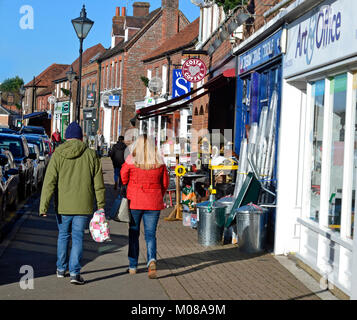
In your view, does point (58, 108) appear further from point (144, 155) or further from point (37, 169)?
point (144, 155)

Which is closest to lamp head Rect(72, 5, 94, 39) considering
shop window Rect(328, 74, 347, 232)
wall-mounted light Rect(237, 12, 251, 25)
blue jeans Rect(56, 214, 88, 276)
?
wall-mounted light Rect(237, 12, 251, 25)

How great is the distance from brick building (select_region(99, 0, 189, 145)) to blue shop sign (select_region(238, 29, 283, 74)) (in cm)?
3478

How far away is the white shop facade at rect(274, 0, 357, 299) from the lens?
772 centimetres

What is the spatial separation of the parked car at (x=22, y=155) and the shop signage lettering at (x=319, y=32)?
8.86 m

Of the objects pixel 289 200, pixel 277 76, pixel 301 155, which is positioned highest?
pixel 277 76

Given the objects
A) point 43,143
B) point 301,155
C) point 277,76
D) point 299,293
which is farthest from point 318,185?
point 43,143

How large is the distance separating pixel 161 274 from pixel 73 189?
1.69 metres

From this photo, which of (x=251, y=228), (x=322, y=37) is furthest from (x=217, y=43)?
(x=322, y=37)

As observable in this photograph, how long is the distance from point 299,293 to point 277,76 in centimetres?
497

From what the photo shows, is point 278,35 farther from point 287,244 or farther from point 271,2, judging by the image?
point 287,244

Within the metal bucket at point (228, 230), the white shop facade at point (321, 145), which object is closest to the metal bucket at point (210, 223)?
the metal bucket at point (228, 230)

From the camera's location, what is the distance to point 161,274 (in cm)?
865

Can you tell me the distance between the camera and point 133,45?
5131 centimetres

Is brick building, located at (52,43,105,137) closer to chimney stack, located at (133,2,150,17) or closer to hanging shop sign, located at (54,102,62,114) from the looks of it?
hanging shop sign, located at (54,102,62,114)
